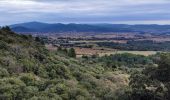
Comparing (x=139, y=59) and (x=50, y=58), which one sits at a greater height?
(x=50, y=58)

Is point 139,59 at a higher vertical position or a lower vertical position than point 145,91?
lower

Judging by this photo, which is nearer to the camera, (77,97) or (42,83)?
(77,97)

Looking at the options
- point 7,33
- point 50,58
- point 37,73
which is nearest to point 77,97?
point 37,73

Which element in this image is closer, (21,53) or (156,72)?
(156,72)

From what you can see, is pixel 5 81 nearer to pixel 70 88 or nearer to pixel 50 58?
pixel 70 88

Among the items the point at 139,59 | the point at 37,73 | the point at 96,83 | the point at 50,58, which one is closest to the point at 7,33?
the point at 50,58

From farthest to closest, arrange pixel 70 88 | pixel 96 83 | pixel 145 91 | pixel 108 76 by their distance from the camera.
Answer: pixel 108 76, pixel 96 83, pixel 70 88, pixel 145 91

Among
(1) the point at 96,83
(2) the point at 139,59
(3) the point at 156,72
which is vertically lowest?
(2) the point at 139,59

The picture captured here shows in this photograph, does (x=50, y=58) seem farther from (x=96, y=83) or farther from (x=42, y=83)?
(x=42, y=83)

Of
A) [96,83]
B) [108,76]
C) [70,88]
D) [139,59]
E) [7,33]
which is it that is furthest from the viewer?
[139,59]
